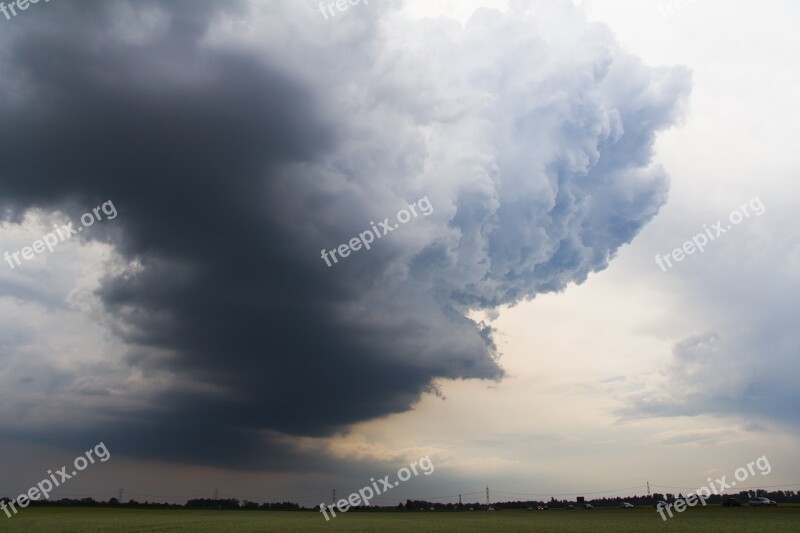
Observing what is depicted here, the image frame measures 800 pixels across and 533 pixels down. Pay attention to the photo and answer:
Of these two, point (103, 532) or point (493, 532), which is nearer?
point (103, 532)

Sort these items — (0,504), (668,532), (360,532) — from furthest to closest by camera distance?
(0,504)
(360,532)
(668,532)

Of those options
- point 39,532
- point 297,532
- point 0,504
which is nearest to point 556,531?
point 297,532

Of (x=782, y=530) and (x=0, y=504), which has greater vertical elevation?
(x=0, y=504)

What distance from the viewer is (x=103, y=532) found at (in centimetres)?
5412

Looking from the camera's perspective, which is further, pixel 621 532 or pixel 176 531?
pixel 176 531

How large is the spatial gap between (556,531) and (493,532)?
22.7ft

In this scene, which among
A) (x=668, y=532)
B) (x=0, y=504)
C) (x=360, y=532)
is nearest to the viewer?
(x=668, y=532)

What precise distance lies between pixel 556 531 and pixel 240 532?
3390 cm

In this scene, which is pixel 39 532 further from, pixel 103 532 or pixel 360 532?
pixel 360 532

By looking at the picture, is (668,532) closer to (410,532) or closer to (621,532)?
(621,532)

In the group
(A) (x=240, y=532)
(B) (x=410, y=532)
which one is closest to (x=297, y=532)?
(A) (x=240, y=532)

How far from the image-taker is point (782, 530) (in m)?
54.5

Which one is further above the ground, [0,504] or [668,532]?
[0,504]

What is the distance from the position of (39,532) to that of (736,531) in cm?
7189
